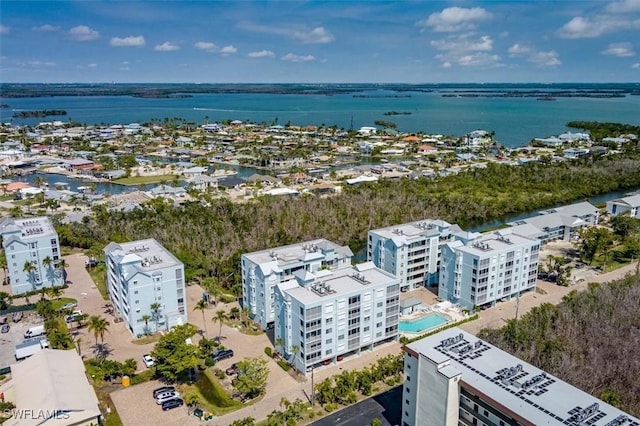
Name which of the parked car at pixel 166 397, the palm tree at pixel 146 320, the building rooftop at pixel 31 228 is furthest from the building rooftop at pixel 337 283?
the building rooftop at pixel 31 228

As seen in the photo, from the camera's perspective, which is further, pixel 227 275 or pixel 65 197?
pixel 65 197

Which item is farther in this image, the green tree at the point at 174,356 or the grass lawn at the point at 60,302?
the grass lawn at the point at 60,302

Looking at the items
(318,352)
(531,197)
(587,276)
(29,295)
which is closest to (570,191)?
(531,197)

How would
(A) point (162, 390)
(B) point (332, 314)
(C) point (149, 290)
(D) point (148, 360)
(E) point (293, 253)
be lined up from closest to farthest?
(A) point (162, 390) < (B) point (332, 314) < (D) point (148, 360) < (C) point (149, 290) < (E) point (293, 253)

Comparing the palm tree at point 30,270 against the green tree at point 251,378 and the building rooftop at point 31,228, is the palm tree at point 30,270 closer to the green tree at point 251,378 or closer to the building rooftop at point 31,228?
the building rooftop at point 31,228

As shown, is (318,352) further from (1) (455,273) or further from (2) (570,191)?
(2) (570,191)

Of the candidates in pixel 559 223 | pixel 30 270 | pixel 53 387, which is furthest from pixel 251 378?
pixel 559 223

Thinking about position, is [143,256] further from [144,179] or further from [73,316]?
[144,179]
